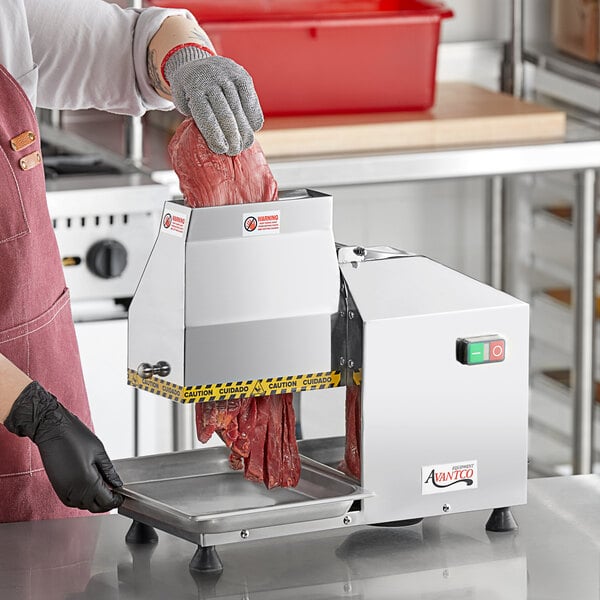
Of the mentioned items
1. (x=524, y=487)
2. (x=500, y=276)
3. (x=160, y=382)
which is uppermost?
(x=160, y=382)

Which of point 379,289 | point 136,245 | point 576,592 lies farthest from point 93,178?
point 576,592

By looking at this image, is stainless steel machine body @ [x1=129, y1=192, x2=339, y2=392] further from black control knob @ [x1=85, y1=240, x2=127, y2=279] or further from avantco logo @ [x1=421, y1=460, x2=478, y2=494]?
black control knob @ [x1=85, y1=240, x2=127, y2=279]

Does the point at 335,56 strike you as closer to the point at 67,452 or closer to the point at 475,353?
the point at 475,353

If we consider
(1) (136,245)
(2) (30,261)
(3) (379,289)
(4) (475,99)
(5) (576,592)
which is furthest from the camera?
(4) (475,99)

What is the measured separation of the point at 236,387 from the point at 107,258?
1.19 metres

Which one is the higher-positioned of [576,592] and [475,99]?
[475,99]

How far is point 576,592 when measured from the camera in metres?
1.42

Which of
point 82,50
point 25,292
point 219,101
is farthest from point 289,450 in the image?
point 82,50

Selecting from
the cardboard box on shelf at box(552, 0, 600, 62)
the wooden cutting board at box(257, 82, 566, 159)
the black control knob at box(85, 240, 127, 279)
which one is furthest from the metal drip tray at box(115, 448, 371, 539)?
the cardboard box on shelf at box(552, 0, 600, 62)

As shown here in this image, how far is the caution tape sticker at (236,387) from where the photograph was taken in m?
1.44

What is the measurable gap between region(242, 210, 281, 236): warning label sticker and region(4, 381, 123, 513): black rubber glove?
28cm

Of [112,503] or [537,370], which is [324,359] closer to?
[112,503]

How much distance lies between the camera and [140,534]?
1541 mm

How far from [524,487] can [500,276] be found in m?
2.24
